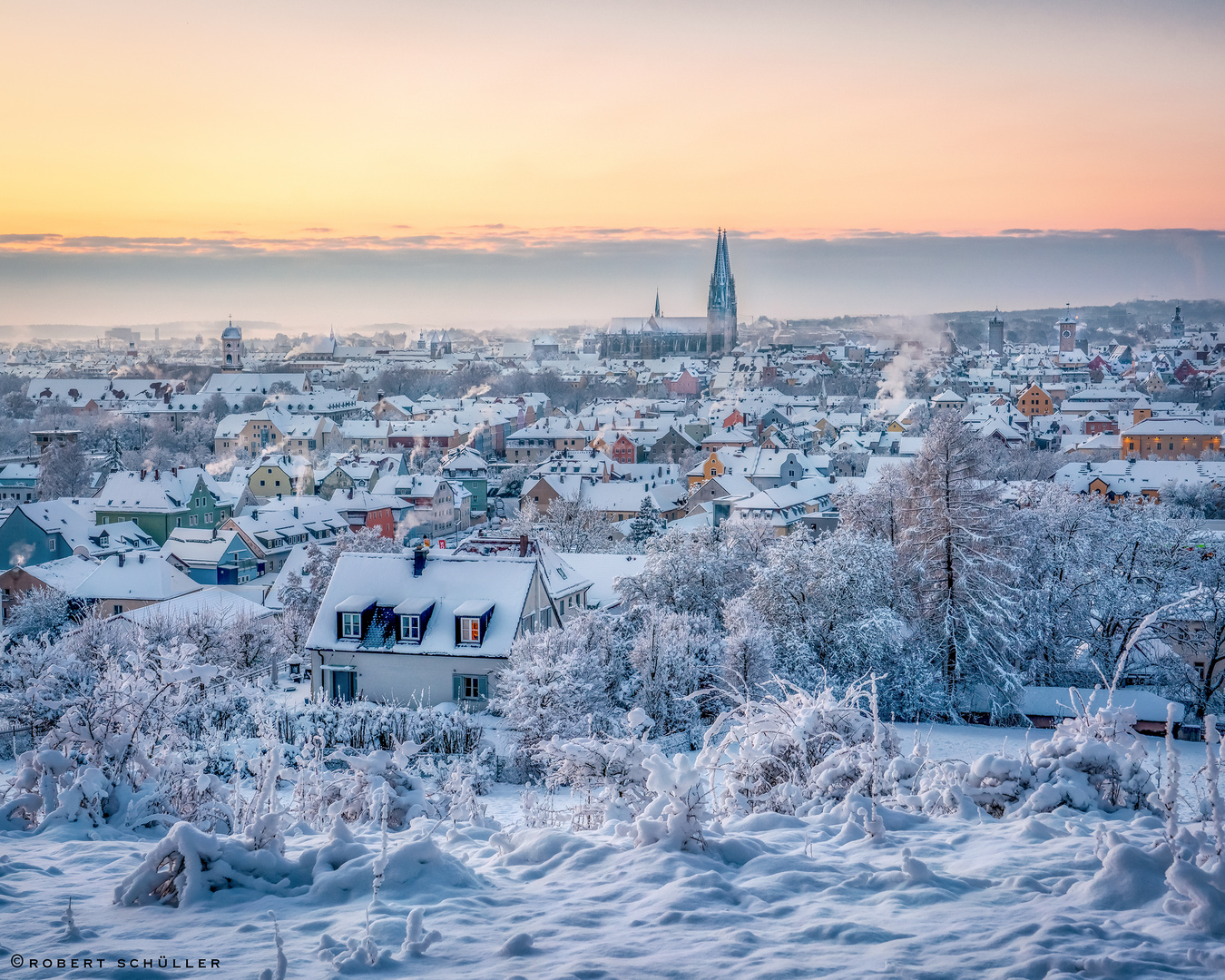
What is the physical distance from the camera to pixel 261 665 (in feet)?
87.7

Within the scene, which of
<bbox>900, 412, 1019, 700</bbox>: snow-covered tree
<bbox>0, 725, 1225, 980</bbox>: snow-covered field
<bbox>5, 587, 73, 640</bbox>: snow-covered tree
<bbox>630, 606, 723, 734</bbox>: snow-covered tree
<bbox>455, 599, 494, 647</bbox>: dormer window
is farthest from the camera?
<bbox>5, 587, 73, 640</bbox>: snow-covered tree

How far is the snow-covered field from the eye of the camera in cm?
473

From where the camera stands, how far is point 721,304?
591ft

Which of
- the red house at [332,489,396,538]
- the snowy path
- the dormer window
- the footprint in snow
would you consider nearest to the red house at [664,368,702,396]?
the red house at [332,489,396,538]

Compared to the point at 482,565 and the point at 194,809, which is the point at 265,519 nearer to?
the point at 482,565

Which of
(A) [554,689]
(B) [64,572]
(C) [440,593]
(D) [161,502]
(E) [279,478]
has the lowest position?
(B) [64,572]

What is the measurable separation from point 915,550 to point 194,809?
17.4 metres

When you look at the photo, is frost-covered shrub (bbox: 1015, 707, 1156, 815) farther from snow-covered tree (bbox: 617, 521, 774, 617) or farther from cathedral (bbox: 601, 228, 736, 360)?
cathedral (bbox: 601, 228, 736, 360)

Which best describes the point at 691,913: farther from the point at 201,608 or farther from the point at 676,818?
the point at 201,608

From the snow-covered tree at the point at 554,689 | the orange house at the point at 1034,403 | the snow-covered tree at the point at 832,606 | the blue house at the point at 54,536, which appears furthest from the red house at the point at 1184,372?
the snow-covered tree at the point at 554,689

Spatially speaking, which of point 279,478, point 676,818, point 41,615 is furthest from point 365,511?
point 676,818

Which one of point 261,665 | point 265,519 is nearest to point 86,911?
point 261,665

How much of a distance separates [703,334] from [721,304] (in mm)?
6001

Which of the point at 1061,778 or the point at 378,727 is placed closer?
the point at 1061,778
